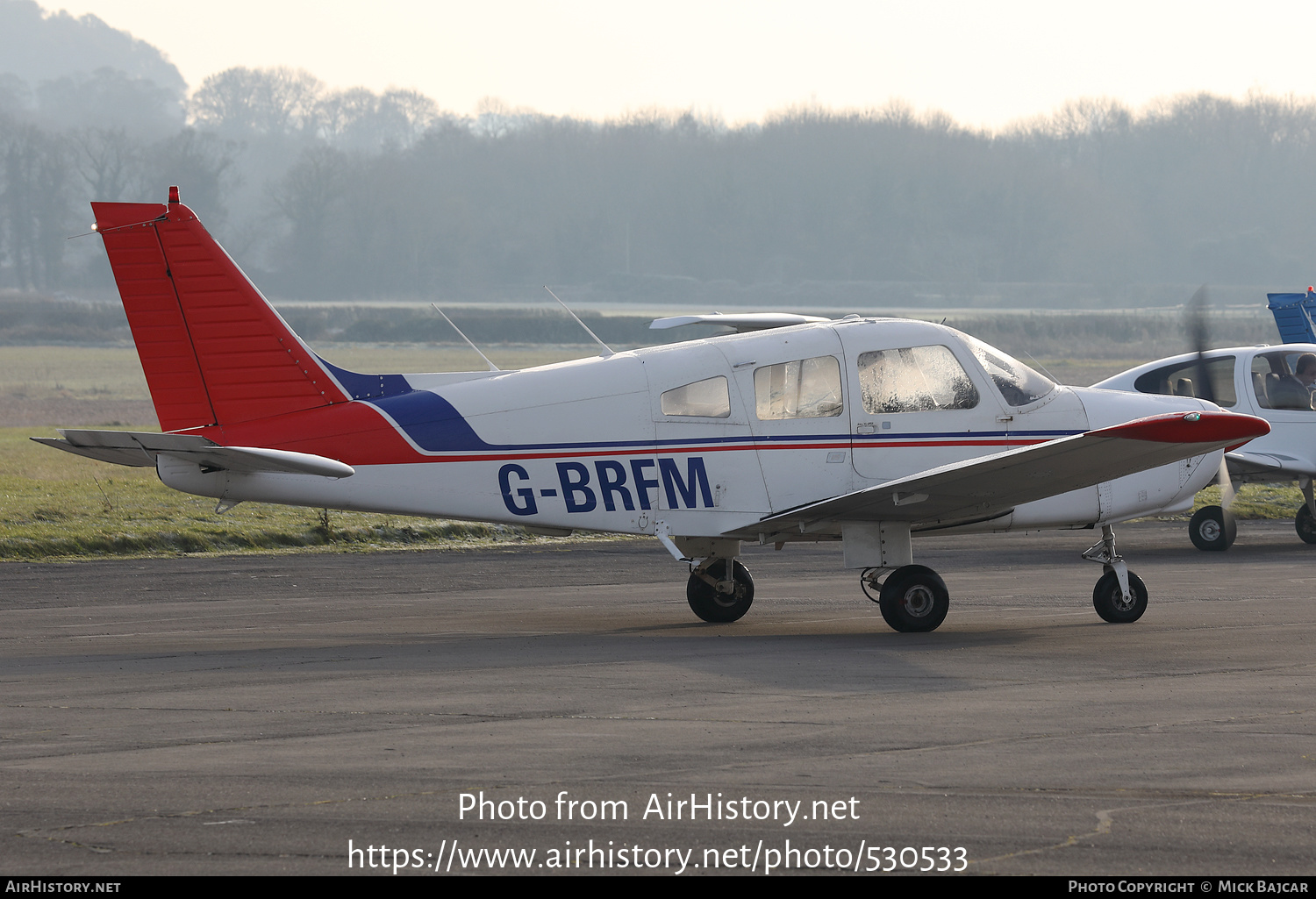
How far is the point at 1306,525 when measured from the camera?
20375 mm

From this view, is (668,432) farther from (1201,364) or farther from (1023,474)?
(1201,364)

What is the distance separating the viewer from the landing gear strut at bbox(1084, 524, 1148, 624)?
12.4 metres

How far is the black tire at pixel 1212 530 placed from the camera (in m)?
19.4

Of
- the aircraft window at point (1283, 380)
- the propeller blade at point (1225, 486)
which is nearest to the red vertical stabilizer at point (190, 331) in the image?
the propeller blade at point (1225, 486)

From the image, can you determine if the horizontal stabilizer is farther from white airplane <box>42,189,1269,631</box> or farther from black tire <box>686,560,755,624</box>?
black tire <box>686,560,755,624</box>

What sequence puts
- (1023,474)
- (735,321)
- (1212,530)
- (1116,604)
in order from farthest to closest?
(1212,530) < (735,321) < (1116,604) < (1023,474)

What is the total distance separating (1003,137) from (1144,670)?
7395 inches

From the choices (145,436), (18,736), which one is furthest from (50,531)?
(18,736)

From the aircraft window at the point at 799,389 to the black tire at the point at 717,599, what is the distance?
5.59ft

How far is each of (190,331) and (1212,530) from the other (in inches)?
554

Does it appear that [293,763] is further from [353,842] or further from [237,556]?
[237,556]

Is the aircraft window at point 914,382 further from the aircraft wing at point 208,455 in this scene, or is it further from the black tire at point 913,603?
the aircraft wing at point 208,455

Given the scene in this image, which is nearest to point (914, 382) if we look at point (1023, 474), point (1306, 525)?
point (1023, 474)

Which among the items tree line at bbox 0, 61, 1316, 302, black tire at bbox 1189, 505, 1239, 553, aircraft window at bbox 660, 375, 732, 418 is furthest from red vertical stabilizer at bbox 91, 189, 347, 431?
tree line at bbox 0, 61, 1316, 302
